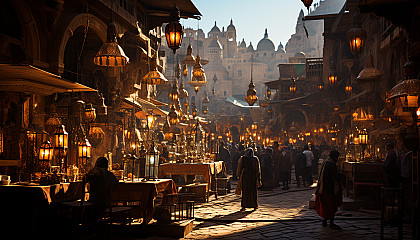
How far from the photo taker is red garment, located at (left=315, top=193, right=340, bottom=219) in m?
8.71

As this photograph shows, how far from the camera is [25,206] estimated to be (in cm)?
645

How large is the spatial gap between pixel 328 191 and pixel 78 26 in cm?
777

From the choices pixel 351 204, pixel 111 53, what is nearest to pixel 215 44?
pixel 351 204

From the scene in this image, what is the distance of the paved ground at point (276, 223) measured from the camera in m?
7.98

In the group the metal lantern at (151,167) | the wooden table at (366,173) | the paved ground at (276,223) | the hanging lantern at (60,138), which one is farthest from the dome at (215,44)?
the hanging lantern at (60,138)

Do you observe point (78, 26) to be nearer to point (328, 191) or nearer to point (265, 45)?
point (328, 191)

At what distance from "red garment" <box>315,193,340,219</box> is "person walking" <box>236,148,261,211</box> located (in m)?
2.76

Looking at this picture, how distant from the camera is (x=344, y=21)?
2380 cm

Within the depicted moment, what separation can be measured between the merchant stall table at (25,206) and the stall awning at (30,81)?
1.99 metres

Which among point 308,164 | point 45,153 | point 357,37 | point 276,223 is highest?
point 357,37

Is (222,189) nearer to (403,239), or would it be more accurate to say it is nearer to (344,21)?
(403,239)

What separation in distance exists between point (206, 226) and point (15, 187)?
3.87 m

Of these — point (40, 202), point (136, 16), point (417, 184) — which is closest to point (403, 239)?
point (417, 184)

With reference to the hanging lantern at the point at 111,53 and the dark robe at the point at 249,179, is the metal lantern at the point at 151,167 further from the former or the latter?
the dark robe at the point at 249,179
